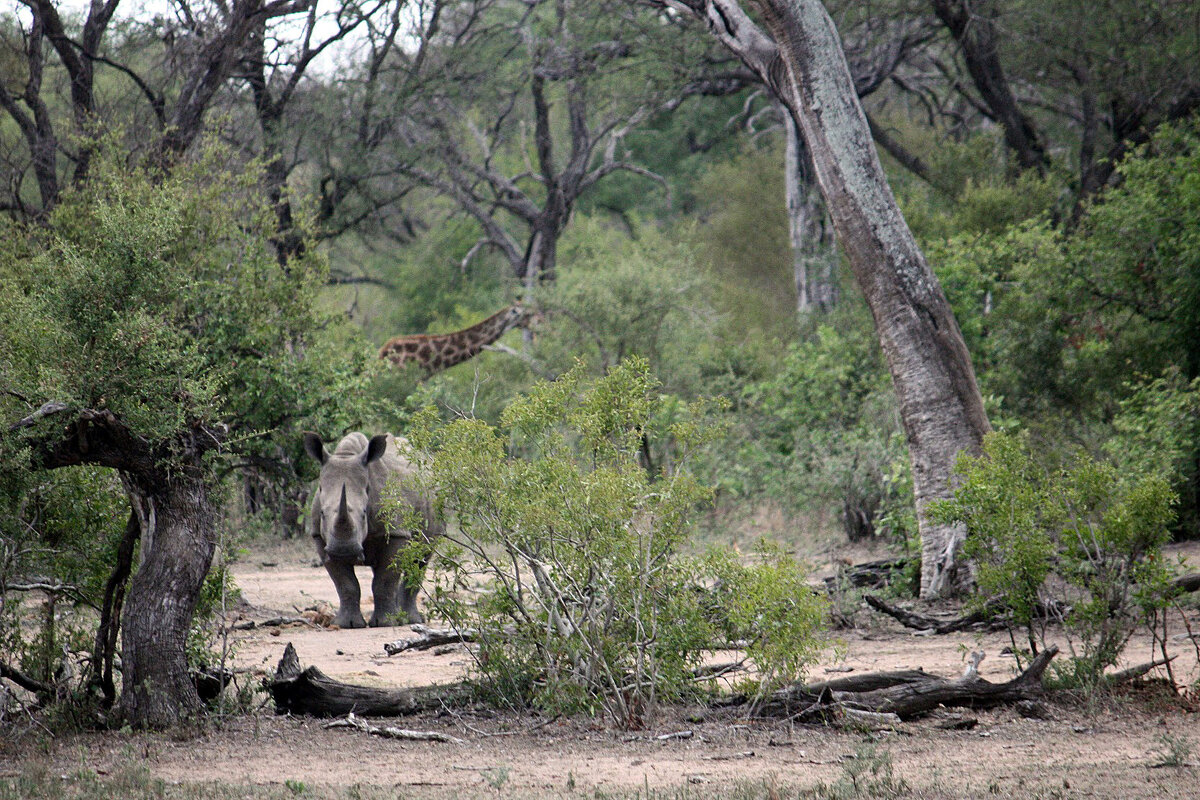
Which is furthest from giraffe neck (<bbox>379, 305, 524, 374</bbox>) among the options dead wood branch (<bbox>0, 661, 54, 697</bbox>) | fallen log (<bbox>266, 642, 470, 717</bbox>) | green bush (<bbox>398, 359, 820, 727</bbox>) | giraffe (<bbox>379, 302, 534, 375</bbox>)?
dead wood branch (<bbox>0, 661, 54, 697</bbox>)

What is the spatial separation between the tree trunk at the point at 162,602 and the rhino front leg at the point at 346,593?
3895mm

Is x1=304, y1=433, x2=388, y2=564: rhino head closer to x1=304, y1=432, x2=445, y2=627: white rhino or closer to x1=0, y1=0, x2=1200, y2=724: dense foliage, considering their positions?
x1=304, y1=432, x2=445, y2=627: white rhino

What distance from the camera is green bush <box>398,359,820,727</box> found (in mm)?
6855

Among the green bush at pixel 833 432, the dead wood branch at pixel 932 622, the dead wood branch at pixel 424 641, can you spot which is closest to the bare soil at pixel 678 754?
the dead wood branch at pixel 424 641

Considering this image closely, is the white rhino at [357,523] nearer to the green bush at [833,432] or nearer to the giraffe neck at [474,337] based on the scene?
the green bush at [833,432]

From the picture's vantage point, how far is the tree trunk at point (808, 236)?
22.1 m

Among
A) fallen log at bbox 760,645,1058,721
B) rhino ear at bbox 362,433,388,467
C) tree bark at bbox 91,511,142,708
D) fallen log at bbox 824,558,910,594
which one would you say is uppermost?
rhino ear at bbox 362,433,388,467

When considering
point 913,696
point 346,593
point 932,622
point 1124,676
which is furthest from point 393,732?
point 932,622

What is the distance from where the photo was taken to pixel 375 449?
10758 millimetres

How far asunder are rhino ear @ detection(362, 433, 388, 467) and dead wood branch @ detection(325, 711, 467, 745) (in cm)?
385

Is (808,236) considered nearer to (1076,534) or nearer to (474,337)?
(474,337)

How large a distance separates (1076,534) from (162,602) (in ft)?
18.9

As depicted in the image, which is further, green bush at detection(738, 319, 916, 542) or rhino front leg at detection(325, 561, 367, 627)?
green bush at detection(738, 319, 916, 542)

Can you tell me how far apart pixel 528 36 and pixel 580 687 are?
24.1 metres
